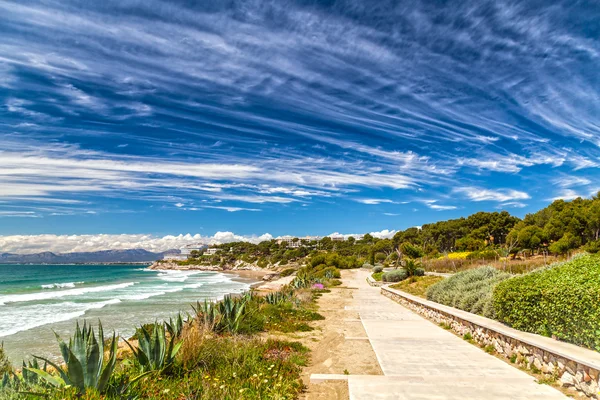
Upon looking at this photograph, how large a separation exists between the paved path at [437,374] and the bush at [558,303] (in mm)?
903

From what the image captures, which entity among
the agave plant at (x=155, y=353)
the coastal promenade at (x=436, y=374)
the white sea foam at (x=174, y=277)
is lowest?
the white sea foam at (x=174, y=277)

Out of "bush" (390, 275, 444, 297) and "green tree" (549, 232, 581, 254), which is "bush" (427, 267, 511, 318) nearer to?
"bush" (390, 275, 444, 297)

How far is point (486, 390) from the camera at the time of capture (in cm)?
454

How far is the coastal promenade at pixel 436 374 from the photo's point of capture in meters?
4.43

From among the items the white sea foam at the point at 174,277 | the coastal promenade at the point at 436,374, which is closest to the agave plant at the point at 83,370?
the coastal promenade at the point at 436,374

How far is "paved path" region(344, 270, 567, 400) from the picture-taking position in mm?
4430

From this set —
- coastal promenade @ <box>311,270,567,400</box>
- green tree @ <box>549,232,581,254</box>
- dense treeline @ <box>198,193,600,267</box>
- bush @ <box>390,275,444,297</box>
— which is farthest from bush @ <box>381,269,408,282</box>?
green tree @ <box>549,232,581,254</box>

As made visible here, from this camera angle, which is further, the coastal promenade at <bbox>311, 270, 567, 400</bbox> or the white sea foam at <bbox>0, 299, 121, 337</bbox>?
the white sea foam at <bbox>0, 299, 121, 337</bbox>

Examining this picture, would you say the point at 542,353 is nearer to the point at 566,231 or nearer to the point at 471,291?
the point at 471,291

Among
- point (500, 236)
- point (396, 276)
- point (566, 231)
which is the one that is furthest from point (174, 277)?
point (566, 231)

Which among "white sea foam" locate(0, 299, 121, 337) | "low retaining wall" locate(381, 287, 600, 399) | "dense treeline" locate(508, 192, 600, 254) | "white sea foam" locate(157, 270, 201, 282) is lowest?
"white sea foam" locate(157, 270, 201, 282)

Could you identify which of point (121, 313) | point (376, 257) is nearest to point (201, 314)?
point (121, 313)

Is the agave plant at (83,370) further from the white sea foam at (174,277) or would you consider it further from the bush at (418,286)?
the white sea foam at (174,277)

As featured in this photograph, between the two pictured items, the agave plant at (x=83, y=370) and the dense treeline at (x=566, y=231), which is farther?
the dense treeline at (x=566, y=231)
